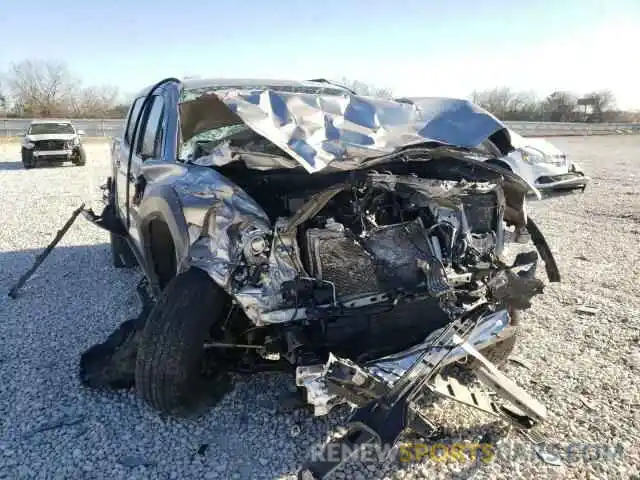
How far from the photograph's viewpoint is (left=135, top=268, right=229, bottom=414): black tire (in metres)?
2.79

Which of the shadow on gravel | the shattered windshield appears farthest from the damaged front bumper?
the shadow on gravel

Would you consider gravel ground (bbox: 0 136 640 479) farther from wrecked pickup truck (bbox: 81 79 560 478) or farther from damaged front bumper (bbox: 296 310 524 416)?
damaged front bumper (bbox: 296 310 524 416)

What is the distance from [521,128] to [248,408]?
34867 mm

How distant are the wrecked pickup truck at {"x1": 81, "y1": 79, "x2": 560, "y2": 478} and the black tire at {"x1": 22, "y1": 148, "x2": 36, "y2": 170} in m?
15.1

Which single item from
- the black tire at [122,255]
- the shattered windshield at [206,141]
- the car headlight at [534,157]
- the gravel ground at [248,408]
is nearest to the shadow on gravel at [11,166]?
the gravel ground at [248,408]

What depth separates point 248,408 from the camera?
3.21 metres

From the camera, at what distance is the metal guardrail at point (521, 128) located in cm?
2923

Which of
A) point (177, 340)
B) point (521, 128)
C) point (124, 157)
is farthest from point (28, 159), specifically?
point (521, 128)

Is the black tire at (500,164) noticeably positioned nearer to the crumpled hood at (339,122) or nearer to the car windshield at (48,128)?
the crumpled hood at (339,122)

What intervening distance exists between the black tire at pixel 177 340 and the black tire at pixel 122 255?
3.21 metres

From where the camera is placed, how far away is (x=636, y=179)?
44.1ft

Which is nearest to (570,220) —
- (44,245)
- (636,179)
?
(636,179)

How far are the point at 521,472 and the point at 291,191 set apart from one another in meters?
1.93

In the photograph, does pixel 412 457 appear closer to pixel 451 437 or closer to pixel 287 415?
pixel 451 437
